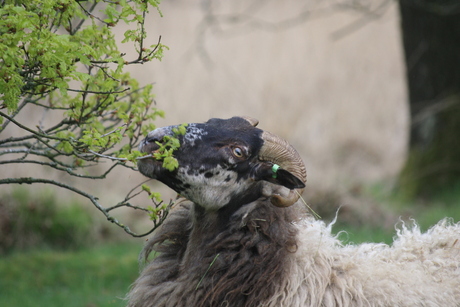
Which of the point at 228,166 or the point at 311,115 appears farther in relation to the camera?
the point at 311,115

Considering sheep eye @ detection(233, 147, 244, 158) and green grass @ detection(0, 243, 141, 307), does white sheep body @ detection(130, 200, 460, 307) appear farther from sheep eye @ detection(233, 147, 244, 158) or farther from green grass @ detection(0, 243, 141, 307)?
green grass @ detection(0, 243, 141, 307)

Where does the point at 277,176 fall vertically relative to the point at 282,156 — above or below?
below

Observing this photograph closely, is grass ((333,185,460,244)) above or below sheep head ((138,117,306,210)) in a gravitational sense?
above

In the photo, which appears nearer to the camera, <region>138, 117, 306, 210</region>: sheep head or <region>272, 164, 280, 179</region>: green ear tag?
<region>138, 117, 306, 210</region>: sheep head

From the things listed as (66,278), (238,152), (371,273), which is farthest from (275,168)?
(66,278)

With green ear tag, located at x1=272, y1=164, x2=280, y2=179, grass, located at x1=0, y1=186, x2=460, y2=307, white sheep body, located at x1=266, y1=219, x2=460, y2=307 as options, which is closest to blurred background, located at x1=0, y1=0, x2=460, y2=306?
grass, located at x1=0, y1=186, x2=460, y2=307

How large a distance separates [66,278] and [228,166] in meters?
4.04

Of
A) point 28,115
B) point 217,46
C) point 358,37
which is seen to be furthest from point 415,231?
point 358,37

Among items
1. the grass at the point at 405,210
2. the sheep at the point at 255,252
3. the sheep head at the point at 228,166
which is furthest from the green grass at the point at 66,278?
the grass at the point at 405,210

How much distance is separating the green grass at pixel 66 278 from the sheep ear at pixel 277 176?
2960 mm

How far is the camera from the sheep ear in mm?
3838

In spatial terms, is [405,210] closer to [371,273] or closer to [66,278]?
[66,278]

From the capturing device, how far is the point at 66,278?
7047mm

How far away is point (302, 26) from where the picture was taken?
15.8m
